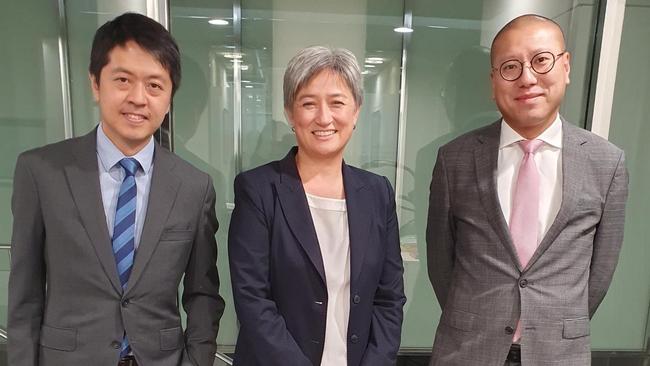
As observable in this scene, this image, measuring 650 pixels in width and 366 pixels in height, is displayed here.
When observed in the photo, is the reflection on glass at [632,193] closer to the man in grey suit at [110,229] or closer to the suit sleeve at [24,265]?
the man in grey suit at [110,229]

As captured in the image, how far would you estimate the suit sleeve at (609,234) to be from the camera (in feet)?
5.45

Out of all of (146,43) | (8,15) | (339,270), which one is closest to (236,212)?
(339,270)

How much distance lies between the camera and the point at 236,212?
1667 millimetres

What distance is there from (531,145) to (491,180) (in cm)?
20

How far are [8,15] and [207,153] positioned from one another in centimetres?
157

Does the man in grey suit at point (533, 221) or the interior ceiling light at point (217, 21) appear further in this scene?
the interior ceiling light at point (217, 21)

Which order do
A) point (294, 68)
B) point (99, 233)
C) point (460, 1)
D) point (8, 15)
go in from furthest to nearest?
point (460, 1) < point (8, 15) < point (294, 68) < point (99, 233)

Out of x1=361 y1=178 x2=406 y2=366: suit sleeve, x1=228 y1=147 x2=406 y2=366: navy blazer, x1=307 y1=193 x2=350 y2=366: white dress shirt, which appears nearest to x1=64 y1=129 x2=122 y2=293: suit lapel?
x1=228 y1=147 x2=406 y2=366: navy blazer

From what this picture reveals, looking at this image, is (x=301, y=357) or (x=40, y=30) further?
(x=40, y=30)

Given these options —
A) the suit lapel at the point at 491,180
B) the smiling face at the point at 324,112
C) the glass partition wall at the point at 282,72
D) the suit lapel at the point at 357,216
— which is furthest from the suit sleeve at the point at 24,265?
the suit lapel at the point at 491,180

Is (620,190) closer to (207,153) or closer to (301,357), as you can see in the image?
(301,357)

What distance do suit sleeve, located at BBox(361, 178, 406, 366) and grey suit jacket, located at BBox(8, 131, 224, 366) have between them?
0.81m

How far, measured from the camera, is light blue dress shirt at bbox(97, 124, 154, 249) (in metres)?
1.56

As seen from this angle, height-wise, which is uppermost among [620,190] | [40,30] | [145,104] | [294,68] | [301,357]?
[40,30]
